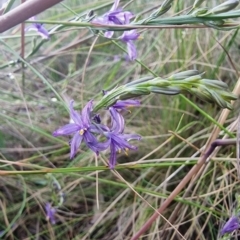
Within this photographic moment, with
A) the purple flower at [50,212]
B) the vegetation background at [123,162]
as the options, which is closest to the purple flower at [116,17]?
the vegetation background at [123,162]

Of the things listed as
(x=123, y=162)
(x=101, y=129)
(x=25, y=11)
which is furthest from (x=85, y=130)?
(x=123, y=162)

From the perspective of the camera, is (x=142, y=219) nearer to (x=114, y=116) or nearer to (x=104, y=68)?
(x=114, y=116)

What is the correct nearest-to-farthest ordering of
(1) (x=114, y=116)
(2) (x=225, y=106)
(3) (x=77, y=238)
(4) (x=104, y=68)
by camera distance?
(2) (x=225, y=106), (1) (x=114, y=116), (3) (x=77, y=238), (4) (x=104, y=68)

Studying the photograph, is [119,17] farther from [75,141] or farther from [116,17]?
[75,141]

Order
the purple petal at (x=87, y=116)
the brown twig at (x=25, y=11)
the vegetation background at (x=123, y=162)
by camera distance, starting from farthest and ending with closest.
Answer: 1. the vegetation background at (x=123, y=162)
2. the purple petal at (x=87, y=116)
3. the brown twig at (x=25, y=11)

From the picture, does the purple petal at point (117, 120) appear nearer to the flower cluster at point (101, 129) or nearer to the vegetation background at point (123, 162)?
the flower cluster at point (101, 129)

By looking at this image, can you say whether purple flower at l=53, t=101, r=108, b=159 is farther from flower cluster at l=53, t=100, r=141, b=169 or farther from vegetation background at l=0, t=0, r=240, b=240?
vegetation background at l=0, t=0, r=240, b=240

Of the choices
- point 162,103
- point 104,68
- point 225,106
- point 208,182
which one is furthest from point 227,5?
point 104,68

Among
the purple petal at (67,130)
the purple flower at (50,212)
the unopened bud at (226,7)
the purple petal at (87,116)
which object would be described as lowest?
the purple flower at (50,212)
